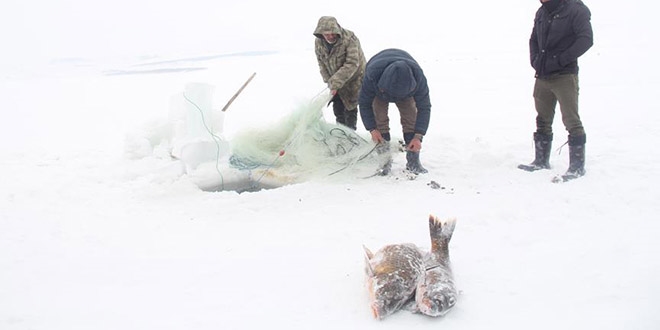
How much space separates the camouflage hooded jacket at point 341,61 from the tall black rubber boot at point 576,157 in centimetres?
197

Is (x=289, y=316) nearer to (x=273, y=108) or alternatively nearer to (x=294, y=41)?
(x=273, y=108)

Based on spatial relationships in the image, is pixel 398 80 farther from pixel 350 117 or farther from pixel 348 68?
pixel 350 117

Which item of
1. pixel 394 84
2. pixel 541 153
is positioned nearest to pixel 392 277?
pixel 394 84

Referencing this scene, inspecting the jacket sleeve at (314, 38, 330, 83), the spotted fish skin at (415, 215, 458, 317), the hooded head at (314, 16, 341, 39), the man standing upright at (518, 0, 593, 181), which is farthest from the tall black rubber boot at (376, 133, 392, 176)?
the spotted fish skin at (415, 215, 458, 317)

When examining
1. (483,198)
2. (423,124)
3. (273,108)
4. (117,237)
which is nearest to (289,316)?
(117,237)

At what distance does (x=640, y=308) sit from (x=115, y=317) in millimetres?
2526

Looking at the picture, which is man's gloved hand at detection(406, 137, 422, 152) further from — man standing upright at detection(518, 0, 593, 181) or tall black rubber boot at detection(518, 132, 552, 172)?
man standing upright at detection(518, 0, 593, 181)

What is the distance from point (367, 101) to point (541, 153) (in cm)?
159

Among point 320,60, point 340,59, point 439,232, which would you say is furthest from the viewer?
point 320,60

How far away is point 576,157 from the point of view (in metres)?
3.96

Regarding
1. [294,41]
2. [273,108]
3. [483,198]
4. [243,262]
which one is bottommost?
[294,41]

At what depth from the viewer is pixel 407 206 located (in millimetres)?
3666

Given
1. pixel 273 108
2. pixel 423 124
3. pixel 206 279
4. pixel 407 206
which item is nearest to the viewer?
pixel 206 279

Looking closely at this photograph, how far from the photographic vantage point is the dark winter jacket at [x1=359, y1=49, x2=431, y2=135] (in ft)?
12.4
